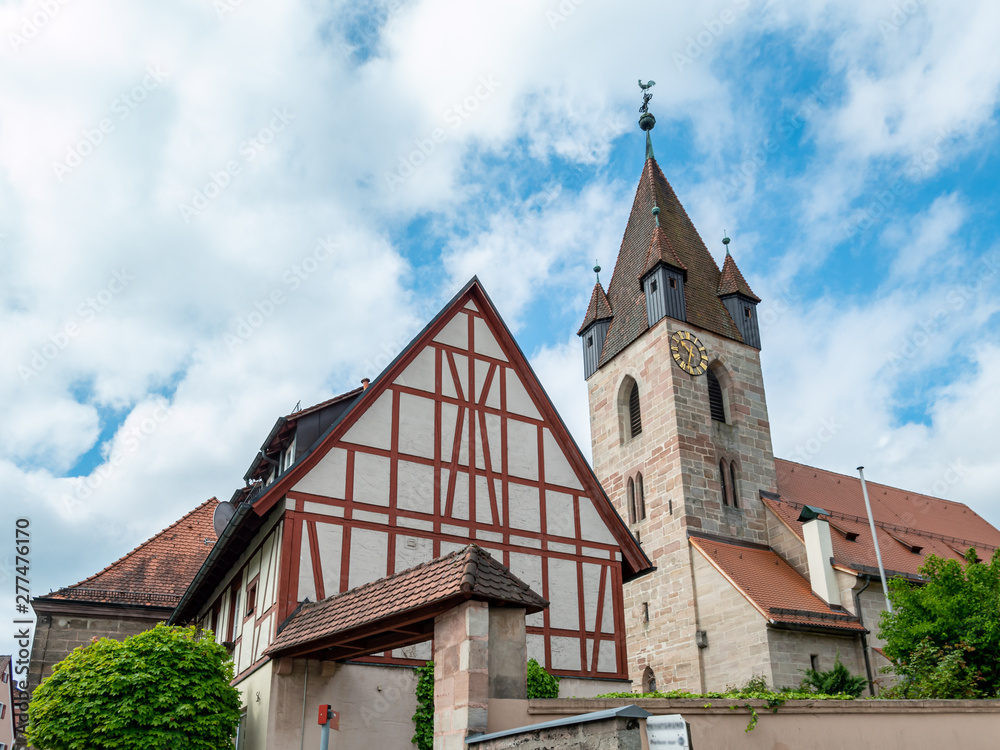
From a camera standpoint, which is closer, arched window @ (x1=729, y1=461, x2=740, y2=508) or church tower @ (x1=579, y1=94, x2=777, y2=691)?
church tower @ (x1=579, y1=94, x2=777, y2=691)

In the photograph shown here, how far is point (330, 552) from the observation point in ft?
47.1

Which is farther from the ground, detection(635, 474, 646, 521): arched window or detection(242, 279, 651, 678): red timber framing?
detection(635, 474, 646, 521): arched window

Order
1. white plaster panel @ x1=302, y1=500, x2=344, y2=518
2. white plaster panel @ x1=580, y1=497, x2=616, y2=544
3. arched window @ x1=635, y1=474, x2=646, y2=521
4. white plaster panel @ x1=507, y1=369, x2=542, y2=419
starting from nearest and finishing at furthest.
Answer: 1. white plaster panel @ x1=302, y1=500, x2=344, y2=518
2. white plaster panel @ x1=580, y1=497, x2=616, y2=544
3. white plaster panel @ x1=507, y1=369, x2=542, y2=419
4. arched window @ x1=635, y1=474, x2=646, y2=521

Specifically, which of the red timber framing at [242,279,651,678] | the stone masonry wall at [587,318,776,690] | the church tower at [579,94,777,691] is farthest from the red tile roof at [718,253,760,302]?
the red timber framing at [242,279,651,678]

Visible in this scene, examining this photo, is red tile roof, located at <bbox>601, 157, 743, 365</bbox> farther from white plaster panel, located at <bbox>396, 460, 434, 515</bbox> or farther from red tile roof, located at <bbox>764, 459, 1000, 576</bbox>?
white plaster panel, located at <bbox>396, 460, 434, 515</bbox>

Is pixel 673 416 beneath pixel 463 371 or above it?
above

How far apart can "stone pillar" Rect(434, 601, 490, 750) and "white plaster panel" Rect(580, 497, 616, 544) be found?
823 cm

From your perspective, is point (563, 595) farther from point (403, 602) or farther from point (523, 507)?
point (403, 602)

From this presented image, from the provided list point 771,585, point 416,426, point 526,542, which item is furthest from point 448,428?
point 771,585

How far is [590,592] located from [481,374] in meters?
4.58

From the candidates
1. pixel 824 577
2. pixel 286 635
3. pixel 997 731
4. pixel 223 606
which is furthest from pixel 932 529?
pixel 286 635

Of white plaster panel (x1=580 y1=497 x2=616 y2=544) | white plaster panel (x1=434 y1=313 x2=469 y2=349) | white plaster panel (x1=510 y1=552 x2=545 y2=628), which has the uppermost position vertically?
white plaster panel (x1=434 y1=313 x2=469 y2=349)

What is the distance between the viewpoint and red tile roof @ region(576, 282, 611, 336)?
3547 centimetres

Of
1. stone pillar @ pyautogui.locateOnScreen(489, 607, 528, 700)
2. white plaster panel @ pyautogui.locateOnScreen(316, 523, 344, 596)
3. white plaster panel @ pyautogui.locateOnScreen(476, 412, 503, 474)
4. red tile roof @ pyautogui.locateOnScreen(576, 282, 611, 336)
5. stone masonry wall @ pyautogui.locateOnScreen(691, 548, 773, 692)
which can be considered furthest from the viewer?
red tile roof @ pyautogui.locateOnScreen(576, 282, 611, 336)
